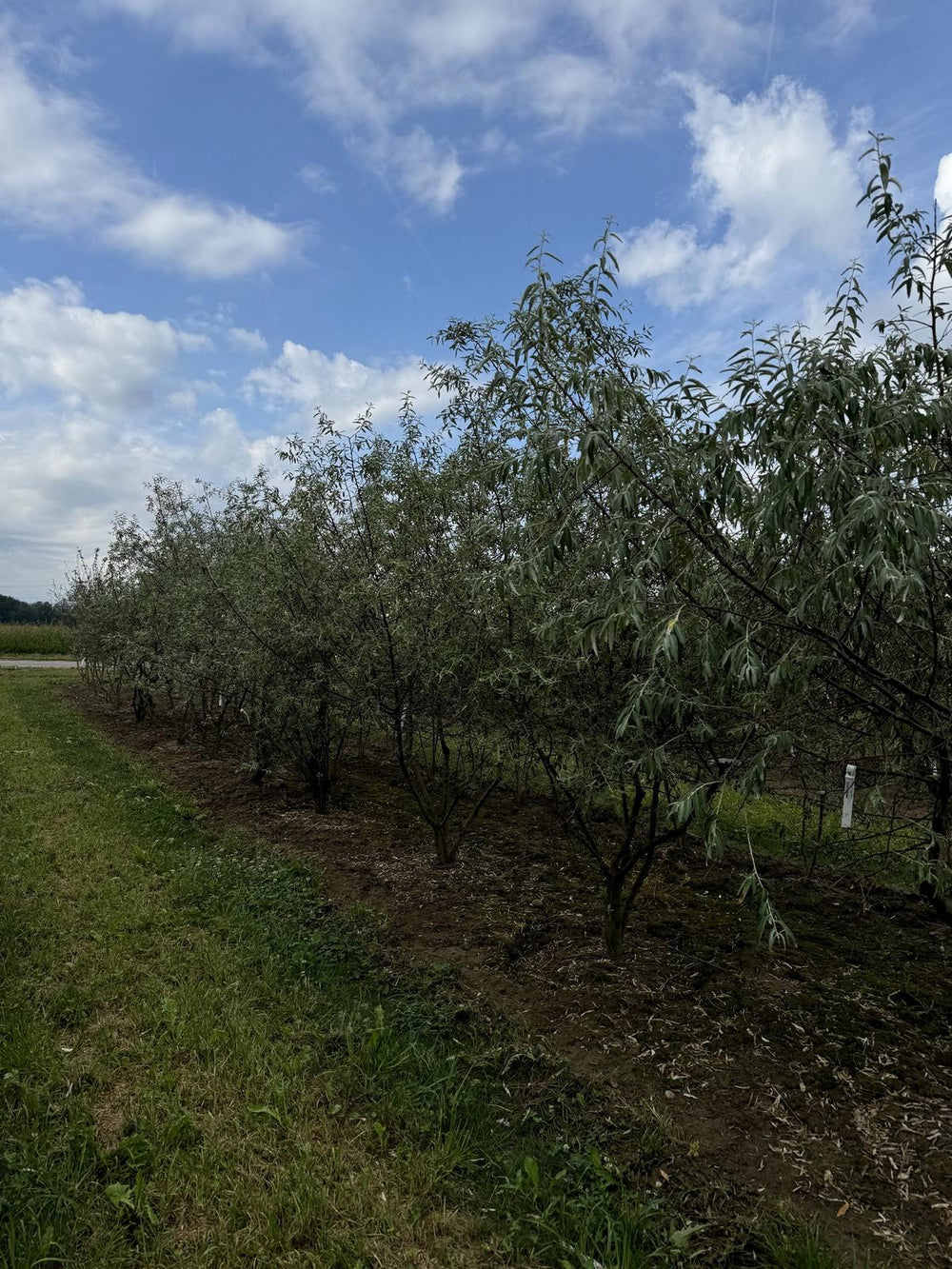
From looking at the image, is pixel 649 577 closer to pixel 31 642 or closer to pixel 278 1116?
pixel 278 1116

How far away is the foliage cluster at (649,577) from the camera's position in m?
2.38

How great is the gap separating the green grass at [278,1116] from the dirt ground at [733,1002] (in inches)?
11.7

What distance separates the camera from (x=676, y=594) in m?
2.80

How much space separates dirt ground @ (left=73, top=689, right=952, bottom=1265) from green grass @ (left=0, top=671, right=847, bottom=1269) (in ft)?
0.97

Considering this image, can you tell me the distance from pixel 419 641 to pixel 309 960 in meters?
2.22

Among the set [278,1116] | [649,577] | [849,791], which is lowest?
[278,1116]

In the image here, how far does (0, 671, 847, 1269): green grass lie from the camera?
2.28 meters

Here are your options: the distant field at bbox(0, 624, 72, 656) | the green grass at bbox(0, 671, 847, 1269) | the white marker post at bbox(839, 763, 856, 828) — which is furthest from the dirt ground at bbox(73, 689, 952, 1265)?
the distant field at bbox(0, 624, 72, 656)

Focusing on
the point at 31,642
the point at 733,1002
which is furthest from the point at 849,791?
the point at 31,642

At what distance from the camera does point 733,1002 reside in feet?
12.6

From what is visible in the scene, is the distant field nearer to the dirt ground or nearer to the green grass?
the dirt ground

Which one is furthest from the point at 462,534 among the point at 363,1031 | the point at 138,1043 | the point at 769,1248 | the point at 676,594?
the point at 769,1248

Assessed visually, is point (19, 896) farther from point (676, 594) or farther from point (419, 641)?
point (676, 594)

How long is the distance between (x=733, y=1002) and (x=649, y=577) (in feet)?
8.24
